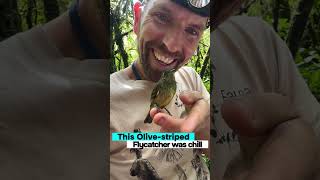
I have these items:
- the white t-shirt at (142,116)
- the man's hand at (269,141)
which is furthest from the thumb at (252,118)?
the white t-shirt at (142,116)

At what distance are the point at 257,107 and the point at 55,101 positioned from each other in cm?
63

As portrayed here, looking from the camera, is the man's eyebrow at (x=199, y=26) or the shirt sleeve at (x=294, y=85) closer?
the man's eyebrow at (x=199, y=26)

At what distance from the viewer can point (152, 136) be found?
1.42 m

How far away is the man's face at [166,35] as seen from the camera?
138 centimetres

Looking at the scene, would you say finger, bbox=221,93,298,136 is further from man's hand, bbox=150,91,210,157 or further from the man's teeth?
the man's teeth

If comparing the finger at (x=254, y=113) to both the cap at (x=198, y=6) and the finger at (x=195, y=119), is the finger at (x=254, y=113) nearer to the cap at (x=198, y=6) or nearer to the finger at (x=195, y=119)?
→ the finger at (x=195, y=119)

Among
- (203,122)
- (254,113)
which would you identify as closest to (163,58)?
(203,122)

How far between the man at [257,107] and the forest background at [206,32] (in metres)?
0.03

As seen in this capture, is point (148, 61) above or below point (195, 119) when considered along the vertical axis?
above

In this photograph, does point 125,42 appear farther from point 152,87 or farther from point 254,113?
point 254,113

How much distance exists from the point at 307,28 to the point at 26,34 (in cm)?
90

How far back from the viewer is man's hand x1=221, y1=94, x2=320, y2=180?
1433mm

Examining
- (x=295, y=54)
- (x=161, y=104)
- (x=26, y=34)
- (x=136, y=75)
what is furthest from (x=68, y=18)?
(x=295, y=54)

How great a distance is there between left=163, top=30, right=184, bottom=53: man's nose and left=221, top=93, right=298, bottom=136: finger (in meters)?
0.24
